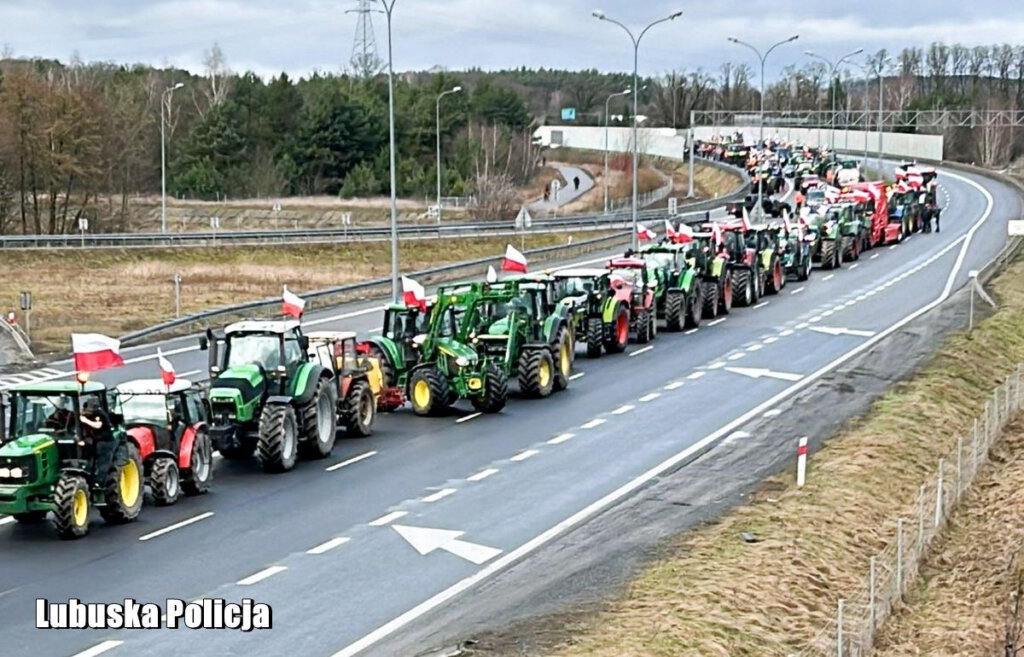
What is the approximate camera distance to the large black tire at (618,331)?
3831 cm

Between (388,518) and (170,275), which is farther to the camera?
(170,275)

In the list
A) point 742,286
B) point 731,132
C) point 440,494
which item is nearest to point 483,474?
point 440,494

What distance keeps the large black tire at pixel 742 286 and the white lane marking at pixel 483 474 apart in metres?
24.9

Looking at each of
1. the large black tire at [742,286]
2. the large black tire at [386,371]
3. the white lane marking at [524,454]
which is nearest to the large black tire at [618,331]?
the large black tire at [386,371]

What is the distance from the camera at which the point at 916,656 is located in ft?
56.6

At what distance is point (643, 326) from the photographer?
40875 mm

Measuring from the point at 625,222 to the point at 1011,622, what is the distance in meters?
63.4

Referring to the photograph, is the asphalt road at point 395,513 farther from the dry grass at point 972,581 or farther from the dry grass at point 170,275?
the dry grass at point 170,275

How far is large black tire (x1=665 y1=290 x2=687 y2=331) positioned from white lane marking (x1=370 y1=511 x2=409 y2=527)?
2160 cm

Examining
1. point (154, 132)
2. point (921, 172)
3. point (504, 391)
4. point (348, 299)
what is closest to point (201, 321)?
A: point (348, 299)

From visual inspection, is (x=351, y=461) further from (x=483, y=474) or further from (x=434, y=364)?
(x=434, y=364)

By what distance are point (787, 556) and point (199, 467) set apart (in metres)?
8.89

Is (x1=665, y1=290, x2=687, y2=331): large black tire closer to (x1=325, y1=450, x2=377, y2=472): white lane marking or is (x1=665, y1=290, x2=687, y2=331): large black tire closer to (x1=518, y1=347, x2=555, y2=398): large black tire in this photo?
(x1=518, y1=347, x2=555, y2=398): large black tire

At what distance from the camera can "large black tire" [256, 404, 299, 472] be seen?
80.0 feet
